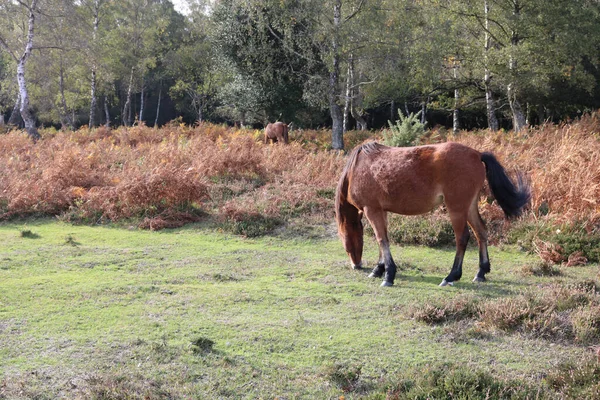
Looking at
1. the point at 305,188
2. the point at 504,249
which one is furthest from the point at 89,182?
the point at 504,249

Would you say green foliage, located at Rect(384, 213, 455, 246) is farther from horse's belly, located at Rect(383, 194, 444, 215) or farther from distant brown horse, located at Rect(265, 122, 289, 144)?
distant brown horse, located at Rect(265, 122, 289, 144)

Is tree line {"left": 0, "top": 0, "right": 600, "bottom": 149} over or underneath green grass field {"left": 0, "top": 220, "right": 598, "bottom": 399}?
over

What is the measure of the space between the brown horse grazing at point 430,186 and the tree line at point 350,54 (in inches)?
473

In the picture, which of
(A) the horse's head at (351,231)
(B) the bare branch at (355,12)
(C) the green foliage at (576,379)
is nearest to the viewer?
(C) the green foliage at (576,379)

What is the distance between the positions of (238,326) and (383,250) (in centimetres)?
237

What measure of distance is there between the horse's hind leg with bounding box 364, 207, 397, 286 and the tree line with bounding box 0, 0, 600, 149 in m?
12.2

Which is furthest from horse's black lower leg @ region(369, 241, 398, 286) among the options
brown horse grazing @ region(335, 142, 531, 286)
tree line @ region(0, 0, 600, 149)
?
tree line @ region(0, 0, 600, 149)

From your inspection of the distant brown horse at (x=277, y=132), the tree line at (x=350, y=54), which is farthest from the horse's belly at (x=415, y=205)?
the tree line at (x=350, y=54)

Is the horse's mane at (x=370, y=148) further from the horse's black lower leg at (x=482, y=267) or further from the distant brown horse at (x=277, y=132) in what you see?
the distant brown horse at (x=277, y=132)

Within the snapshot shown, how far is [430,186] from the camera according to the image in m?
6.57

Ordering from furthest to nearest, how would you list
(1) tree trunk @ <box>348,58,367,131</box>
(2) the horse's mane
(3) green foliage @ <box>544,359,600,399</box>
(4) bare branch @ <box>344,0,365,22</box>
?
(1) tree trunk @ <box>348,58,367,131</box> < (4) bare branch @ <box>344,0,365,22</box> < (2) the horse's mane < (3) green foliage @ <box>544,359,600,399</box>

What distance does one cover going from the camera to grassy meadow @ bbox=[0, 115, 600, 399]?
4.18 metres

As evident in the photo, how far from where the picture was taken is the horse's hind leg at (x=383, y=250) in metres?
6.69

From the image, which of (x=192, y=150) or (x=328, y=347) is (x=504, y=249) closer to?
(x=328, y=347)
